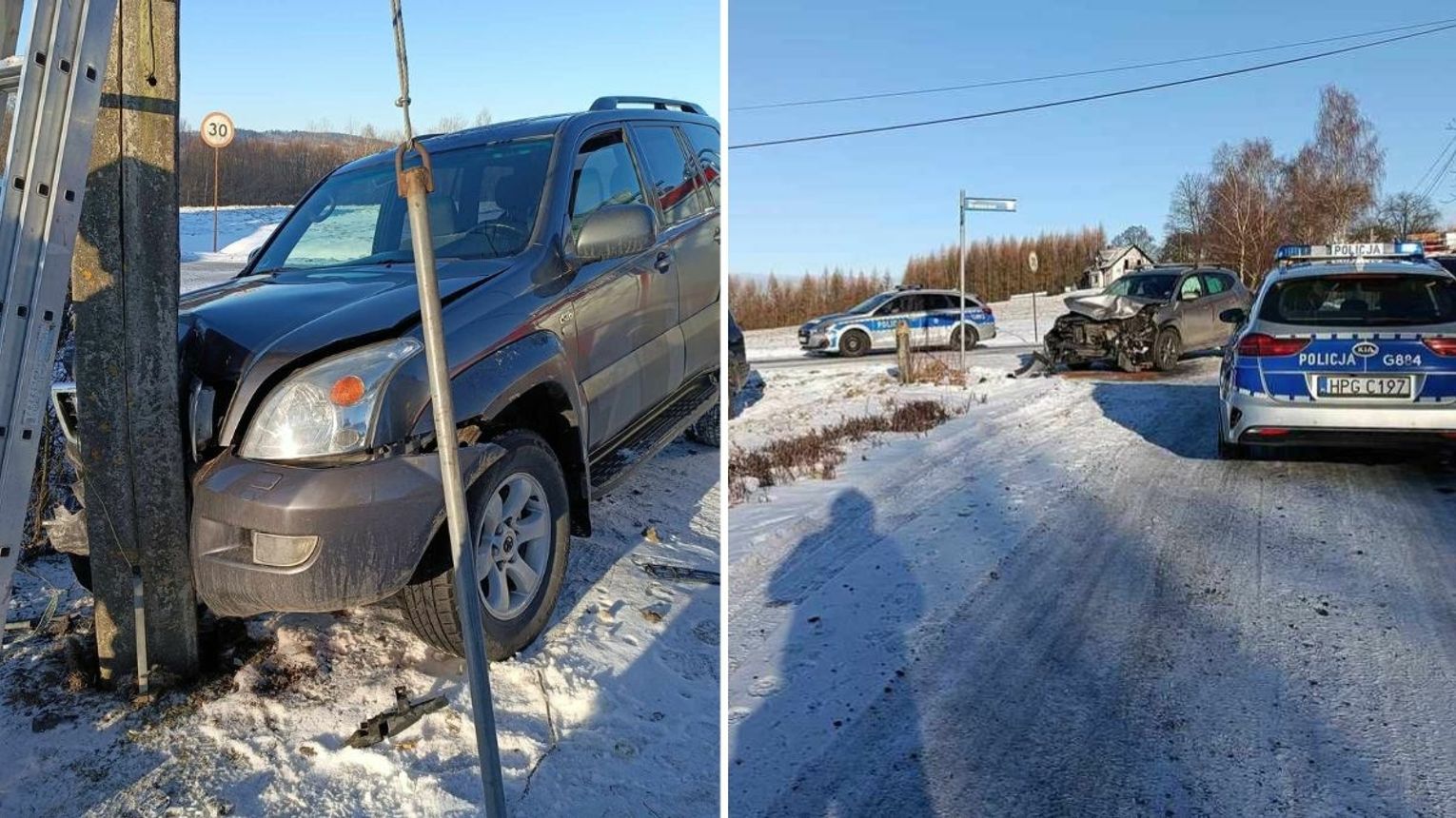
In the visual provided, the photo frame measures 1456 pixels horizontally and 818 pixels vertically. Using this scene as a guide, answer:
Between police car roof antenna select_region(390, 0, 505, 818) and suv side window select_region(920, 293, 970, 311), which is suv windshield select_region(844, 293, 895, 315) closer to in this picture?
suv side window select_region(920, 293, 970, 311)

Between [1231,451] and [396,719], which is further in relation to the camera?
[1231,451]

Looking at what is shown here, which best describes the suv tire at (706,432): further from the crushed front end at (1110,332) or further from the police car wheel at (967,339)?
the police car wheel at (967,339)

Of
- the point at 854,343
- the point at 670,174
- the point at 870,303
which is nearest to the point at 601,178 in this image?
the point at 670,174

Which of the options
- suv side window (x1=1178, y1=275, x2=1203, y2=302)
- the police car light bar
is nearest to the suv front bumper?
the police car light bar

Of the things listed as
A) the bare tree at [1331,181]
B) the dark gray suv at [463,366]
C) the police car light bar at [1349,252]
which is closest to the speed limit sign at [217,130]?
the dark gray suv at [463,366]

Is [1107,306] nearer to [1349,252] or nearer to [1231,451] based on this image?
[1349,252]

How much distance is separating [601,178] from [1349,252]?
725cm

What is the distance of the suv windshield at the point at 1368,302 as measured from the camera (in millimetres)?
6656

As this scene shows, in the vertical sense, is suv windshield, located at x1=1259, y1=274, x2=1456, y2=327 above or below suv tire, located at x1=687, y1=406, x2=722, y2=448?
above

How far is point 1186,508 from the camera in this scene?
609 centimetres

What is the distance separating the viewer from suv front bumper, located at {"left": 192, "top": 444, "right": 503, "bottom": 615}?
2.97 meters

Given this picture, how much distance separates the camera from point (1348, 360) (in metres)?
6.69

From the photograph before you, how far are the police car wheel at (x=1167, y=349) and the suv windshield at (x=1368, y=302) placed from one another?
24.1 ft

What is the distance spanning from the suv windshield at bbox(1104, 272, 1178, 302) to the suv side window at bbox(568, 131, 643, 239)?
11.5 metres
